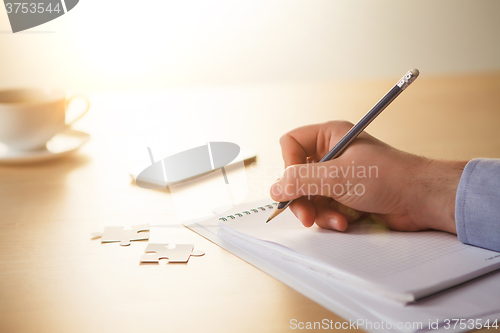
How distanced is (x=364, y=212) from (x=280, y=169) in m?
0.34

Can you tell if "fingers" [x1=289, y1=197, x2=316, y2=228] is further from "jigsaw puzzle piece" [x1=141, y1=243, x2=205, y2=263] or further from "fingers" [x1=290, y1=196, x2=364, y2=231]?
"jigsaw puzzle piece" [x1=141, y1=243, x2=205, y2=263]

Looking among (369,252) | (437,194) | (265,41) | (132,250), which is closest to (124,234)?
(132,250)

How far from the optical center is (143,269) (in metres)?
0.63

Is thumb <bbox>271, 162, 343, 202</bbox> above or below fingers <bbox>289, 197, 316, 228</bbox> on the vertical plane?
above

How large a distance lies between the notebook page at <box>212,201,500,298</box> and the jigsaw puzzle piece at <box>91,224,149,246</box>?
0.14 m

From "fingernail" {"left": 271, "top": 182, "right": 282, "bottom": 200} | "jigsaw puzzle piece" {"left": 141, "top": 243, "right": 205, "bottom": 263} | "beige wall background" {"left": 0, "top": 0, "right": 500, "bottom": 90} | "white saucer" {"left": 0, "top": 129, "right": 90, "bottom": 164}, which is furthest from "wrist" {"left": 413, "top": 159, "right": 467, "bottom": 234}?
"beige wall background" {"left": 0, "top": 0, "right": 500, "bottom": 90}

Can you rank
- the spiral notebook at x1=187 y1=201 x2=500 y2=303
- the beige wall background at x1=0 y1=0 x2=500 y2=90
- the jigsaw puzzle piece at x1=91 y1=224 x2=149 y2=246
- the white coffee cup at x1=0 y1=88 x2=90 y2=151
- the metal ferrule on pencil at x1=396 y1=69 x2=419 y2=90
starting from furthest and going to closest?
the beige wall background at x1=0 y1=0 x2=500 y2=90 < the white coffee cup at x1=0 y1=88 x2=90 y2=151 < the jigsaw puzzle piece at x1=91 y1=224 x2=149 y2=246 < the metal ferrule on pencil at x1=396 y1=69 x2=419 y2=90 < the spiral notebook at x1=187 y1=201 x2=500 y2=303

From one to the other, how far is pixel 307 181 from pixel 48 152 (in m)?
0.79

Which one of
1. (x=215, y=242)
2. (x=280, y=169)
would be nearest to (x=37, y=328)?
(x=215, y=242)

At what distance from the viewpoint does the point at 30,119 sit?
1.17 meters

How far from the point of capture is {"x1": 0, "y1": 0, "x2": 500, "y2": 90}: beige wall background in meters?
2.95

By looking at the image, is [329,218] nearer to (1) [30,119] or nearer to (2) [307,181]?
(2) [307,181]

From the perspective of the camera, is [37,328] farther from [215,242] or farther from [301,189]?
[301,189]

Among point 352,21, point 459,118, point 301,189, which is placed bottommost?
point 459,118
